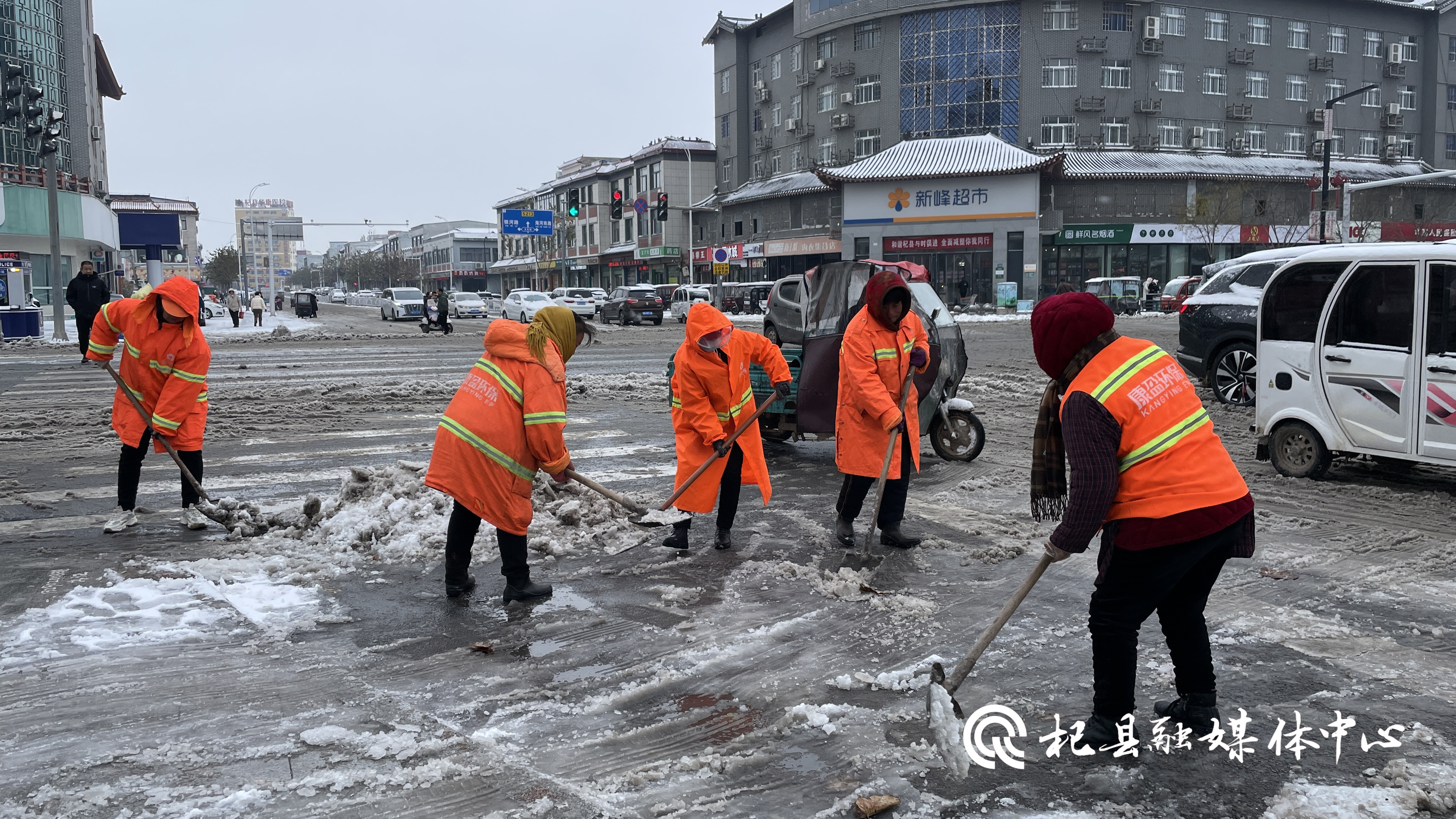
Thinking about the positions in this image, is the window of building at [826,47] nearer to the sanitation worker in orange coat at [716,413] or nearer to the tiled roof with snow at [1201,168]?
the tiled roof with snow at [1201,168]

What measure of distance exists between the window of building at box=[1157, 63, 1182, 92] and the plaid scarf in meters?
56.9

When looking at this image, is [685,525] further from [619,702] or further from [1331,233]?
[1331,233]

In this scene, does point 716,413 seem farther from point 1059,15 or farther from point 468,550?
point 1059,15

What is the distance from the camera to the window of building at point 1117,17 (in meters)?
52.6

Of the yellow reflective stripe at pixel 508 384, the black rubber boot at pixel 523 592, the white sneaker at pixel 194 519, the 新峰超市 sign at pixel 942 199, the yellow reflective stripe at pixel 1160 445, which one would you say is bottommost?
the black rubber boot at pixel 523 592

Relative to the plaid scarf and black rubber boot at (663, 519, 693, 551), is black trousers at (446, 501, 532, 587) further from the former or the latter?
the plaid scarf

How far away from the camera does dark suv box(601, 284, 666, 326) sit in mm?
41312

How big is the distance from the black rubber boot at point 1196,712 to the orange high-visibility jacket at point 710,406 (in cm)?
309

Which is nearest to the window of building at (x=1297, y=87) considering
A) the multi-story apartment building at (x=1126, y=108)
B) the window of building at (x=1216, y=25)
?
the multi-story apartment building at (x=1126, y=108)

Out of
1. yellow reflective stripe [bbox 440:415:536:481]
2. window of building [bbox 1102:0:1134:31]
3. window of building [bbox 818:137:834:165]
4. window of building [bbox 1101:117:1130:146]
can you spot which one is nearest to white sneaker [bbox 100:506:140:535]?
yellow reflective stripe [bbox 440:415:536:481]

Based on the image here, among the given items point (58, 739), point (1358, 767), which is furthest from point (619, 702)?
point (1358, 767)

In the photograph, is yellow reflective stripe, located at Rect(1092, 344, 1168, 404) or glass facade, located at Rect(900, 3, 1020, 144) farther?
glass facade, located at Rect(900, 3, 1020, 144)

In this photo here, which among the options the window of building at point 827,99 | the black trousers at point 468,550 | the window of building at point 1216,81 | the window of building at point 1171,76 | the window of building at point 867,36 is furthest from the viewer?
the window of building at point 827,99

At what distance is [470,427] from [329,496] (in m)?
3.29
